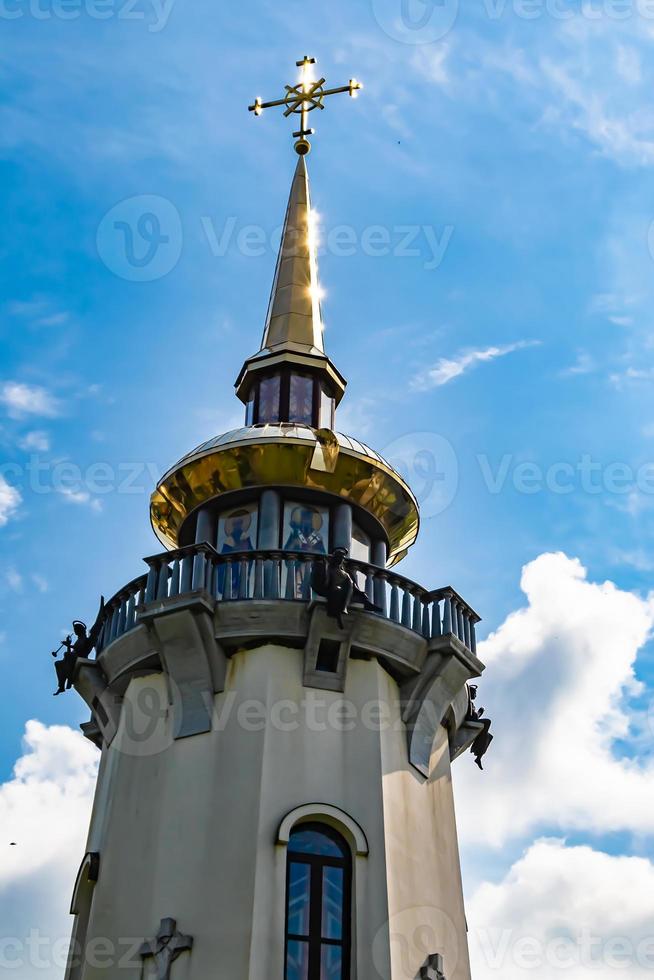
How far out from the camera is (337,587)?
67.7 ft

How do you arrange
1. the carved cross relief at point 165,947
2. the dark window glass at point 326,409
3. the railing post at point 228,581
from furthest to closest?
the dark window glass at point 326,409 → the railing post at point 228,581 → the carved cross relief at point 165,947

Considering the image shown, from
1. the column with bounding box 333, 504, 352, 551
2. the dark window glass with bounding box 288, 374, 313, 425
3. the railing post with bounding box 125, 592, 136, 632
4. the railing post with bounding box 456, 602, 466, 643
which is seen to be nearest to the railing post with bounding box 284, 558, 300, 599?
the column with bounding box 333, 504, 352, 551

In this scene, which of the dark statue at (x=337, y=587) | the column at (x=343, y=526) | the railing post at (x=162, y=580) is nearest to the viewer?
the dark statue at (x=337, y=587)

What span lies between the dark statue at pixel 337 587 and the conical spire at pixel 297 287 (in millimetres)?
7061

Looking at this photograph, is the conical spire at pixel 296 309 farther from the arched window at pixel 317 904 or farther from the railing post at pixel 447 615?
the arched window at pixel 317 904

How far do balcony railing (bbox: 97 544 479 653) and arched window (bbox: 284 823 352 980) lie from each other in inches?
148

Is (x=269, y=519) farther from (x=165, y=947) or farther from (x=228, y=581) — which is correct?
(x=165, y=947)

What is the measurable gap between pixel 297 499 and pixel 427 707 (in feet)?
15.0

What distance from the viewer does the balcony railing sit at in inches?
842

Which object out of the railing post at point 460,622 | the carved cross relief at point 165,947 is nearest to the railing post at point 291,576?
the railing post at point 460,622

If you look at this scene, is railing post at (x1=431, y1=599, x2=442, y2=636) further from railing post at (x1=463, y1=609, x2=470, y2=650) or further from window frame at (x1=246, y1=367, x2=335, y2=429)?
window frame at (x1=246, y1=367, x2=335, y2=429)

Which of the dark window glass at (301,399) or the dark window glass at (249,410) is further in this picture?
the dark window glass at (249,410)

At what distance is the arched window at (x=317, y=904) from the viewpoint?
18.2 m

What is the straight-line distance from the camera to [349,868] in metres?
19.2
